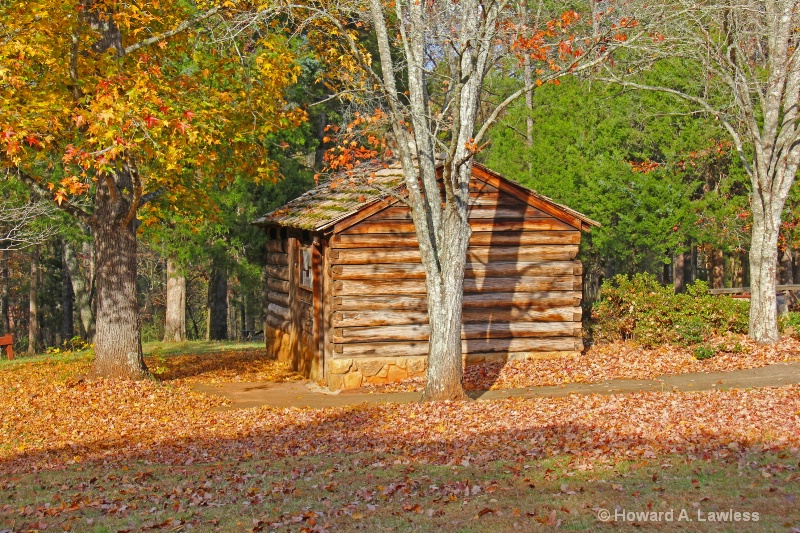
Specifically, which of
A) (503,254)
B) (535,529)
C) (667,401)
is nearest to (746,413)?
(667,401)

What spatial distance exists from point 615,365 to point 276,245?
959cm

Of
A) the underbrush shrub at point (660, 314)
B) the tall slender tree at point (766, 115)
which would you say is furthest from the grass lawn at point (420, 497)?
the tall slender tree at point (766, 115)

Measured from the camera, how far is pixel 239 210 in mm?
25672

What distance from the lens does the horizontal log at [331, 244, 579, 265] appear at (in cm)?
1658

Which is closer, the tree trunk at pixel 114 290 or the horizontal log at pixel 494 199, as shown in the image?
the tree trunk at pixel 114 290

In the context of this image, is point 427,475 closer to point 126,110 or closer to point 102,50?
point 126,110

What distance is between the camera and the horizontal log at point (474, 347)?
16594 millimetres

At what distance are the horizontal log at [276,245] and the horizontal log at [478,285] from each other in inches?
194

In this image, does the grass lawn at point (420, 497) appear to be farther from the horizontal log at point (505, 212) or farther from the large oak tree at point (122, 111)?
the horizontal log at point (505, 212)

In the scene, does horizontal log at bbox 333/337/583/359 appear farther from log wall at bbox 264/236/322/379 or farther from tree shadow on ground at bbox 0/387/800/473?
A: tree shadow on ground at bbox 0/387/800/473

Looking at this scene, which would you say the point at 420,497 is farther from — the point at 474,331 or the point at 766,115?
the point at 766,115

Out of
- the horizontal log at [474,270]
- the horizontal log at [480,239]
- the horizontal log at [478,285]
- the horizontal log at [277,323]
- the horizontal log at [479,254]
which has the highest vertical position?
the horizontal log at [480,239]

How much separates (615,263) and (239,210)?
13.4 metres

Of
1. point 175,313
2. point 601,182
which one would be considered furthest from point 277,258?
point 601,182
